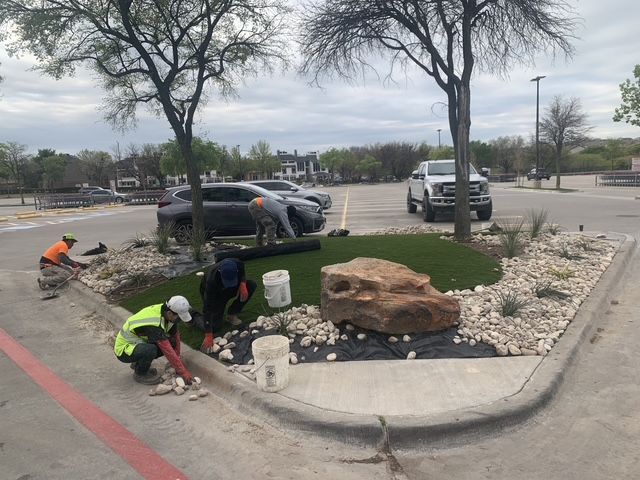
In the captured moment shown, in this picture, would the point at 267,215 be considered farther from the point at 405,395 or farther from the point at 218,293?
the point at 405,395

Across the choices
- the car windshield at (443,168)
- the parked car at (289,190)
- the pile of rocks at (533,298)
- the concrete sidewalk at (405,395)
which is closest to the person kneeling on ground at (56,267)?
the concrete sidewalk at (405,395)

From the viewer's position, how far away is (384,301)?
495 cm

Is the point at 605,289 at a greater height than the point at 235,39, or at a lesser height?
lesser

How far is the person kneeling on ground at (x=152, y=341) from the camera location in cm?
455

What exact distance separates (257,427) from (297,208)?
933 centimetres

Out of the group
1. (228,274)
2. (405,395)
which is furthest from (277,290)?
(405,395)

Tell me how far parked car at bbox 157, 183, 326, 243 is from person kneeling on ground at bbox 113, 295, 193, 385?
25.7ft

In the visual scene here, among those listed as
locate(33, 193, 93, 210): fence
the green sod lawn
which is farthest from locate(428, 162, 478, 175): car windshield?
locate(33, 193, 93, 210): fence

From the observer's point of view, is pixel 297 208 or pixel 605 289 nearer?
pixel 605 289

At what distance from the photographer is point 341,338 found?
4977 millimetres

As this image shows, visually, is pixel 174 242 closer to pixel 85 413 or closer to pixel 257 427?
pixel 85 413

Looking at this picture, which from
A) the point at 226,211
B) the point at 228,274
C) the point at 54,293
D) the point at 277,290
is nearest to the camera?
the point at 228,274

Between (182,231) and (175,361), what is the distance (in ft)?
26.5

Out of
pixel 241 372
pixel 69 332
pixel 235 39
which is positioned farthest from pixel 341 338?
pixel 235 39
